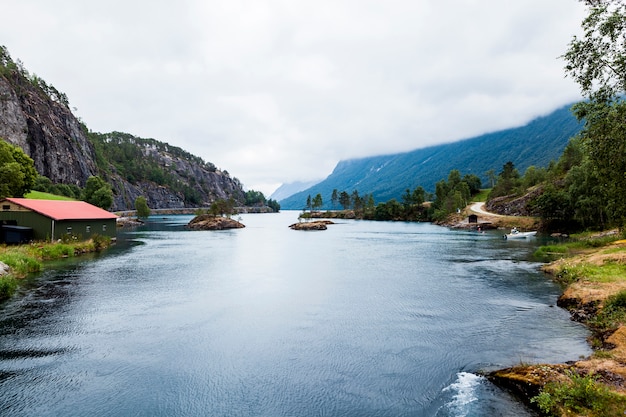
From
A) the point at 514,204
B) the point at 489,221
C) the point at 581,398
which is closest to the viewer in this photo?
the point at 581,398

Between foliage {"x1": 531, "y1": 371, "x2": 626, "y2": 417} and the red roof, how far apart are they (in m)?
63.4

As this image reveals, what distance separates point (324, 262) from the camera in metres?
52.1

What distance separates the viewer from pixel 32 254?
1761 inches

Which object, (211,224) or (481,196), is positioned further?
(481,196)

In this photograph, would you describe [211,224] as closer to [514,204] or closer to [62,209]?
[62,209]

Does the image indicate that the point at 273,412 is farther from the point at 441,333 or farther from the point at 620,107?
the point at 620,107

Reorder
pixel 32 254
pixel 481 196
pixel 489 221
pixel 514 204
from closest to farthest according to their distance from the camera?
1. pixel 32 254
2. pixel 489 221
3. pixel 514 204
4. pixel 481 196

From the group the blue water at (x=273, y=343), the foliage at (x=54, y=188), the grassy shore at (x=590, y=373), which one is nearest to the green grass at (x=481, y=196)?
the blue water at (x=273, y=343)

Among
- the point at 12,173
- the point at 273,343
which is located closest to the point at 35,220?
the point at 12,173

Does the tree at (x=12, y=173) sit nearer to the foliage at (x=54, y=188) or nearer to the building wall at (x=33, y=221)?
the building wall at (x=33, y=221)

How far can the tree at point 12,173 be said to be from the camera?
68562 millimetres

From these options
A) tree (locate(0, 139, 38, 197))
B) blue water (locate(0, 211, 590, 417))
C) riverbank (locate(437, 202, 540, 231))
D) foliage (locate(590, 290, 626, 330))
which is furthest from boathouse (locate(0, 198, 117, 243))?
riverbank (locate(437, 202, 540, 231))

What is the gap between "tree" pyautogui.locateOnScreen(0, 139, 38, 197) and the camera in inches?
2699

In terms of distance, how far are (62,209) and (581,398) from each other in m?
70.8
